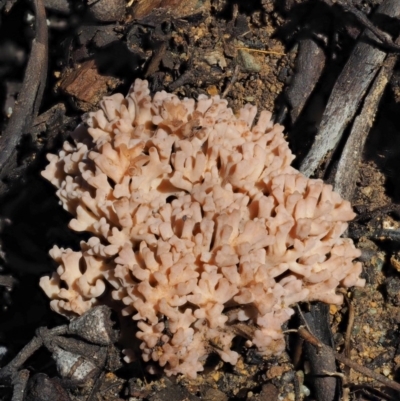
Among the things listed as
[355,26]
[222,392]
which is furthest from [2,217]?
[355,26]

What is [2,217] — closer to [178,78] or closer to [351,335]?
[178,78]

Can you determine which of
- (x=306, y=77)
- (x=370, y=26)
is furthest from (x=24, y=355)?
(x=370, y=26)

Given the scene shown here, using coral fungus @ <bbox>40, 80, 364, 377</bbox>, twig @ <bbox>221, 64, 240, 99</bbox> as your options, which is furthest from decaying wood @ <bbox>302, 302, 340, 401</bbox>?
twig @ <bbox>221, 64, 240, 99</bbox>

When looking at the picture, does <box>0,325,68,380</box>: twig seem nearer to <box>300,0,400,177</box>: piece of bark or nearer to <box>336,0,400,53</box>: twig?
<box>300,0,400,177</box>: piece of bark

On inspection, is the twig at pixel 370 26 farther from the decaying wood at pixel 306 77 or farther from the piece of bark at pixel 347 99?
the decaying wood at pixel 306 77

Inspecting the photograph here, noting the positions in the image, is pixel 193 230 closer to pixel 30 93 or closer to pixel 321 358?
pixel 321 358

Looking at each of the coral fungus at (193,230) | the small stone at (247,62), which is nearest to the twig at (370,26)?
the small stone at (247,62)
